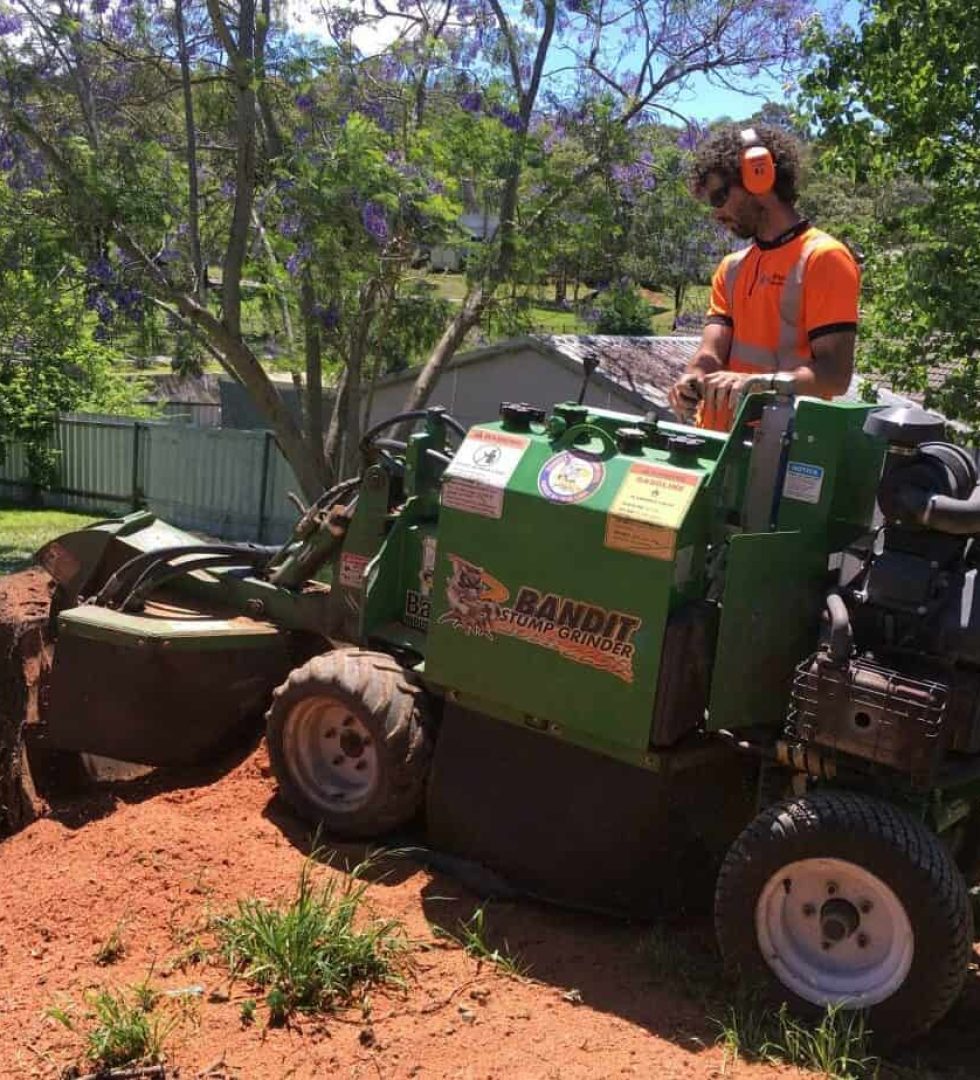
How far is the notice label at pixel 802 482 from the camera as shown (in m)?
3.91

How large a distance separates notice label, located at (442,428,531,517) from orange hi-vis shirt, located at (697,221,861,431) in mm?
741

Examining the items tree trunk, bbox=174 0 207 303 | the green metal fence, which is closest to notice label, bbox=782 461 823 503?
tree trunk, bbox=174 0 207 303

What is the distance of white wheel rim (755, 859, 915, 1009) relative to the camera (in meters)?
3.54

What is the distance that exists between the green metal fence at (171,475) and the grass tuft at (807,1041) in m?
14.5

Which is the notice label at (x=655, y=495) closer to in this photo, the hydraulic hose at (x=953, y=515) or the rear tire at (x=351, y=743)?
the hydraulic hose at (x=953, y=515)

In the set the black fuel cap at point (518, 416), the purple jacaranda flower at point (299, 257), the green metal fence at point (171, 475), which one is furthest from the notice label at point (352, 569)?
the green metal fence at point (171, 475)

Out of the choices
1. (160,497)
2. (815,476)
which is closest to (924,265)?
(815,476)

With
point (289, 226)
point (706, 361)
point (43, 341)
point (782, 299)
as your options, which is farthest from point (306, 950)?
point (43, 341)

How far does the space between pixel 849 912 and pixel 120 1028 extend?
2.08m

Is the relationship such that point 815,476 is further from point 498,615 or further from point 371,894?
point 371,894

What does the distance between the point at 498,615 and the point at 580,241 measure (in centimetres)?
759

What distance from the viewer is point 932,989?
11.3 ft

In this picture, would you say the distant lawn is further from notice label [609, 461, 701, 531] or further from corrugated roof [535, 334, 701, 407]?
notice label [609, 461, 701, 531]

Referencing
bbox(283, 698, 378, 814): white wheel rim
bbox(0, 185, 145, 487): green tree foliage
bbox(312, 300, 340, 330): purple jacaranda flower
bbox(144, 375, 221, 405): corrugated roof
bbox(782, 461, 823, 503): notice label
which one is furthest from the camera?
bbox(144, 375, 221, 405): corrugated roof
